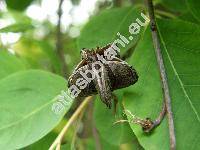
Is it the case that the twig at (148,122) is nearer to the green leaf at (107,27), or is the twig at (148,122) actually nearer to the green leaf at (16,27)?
the green leaf at (107,27)

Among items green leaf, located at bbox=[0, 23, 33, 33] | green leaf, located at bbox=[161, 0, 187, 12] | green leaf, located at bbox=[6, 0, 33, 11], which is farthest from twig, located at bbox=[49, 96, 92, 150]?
green leaf, located at bbox=[6, 0, 33, 11]

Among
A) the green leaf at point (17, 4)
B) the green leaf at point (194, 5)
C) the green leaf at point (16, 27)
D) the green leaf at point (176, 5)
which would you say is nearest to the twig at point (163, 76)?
the green leaf at point (194, 5)

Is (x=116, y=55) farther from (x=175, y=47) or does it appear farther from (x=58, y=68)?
(x=58, y=68)

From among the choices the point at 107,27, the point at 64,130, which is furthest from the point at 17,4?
the point at 64,130

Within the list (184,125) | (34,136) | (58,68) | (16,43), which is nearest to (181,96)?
(184,125)

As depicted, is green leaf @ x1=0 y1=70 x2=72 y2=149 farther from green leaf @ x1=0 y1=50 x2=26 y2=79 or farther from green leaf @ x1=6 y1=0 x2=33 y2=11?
green leaf @ x1=6 y1=0 x2=33 y2=11
